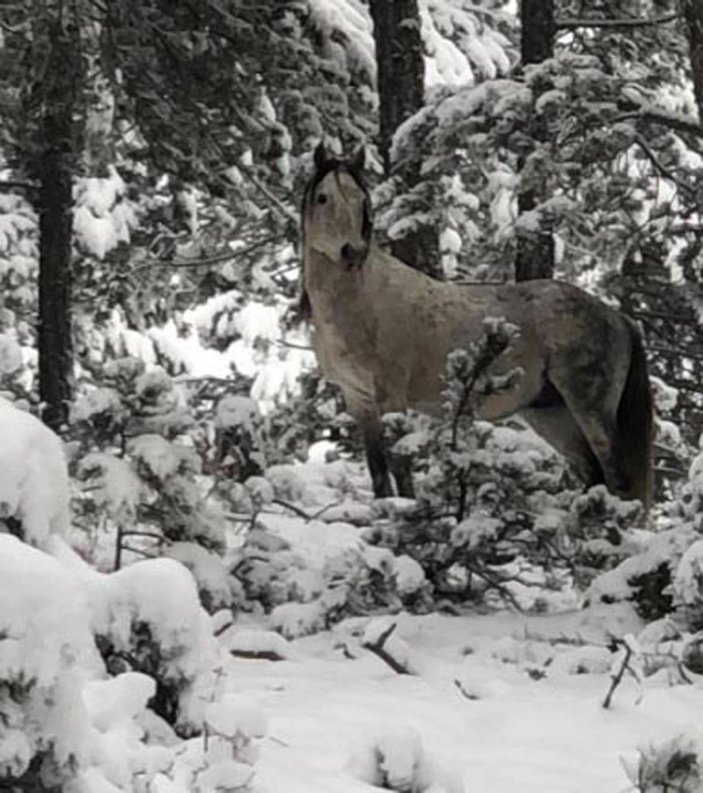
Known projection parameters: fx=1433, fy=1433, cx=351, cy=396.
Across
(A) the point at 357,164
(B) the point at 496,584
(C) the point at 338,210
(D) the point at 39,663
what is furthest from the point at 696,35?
(D) the point at 39,663

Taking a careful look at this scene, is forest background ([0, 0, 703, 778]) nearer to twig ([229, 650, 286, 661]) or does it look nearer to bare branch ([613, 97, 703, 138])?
bare branch ([613, 97, 703, 138])

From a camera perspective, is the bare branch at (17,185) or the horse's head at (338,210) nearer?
the horse's head at (338,210)

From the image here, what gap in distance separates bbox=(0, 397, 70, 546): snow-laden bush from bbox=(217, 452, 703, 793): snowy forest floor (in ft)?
3.00

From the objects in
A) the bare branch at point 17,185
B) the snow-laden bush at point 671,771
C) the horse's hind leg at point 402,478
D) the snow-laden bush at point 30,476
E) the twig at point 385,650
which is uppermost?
the snow-laden bush at point 30,476

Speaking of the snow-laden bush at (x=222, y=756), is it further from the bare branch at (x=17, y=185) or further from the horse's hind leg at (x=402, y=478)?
the bare branch at (x=17, y=185)

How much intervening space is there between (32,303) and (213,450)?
10977mm

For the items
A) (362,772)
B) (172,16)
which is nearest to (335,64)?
(172,16)

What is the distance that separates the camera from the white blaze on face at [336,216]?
7.70 metres

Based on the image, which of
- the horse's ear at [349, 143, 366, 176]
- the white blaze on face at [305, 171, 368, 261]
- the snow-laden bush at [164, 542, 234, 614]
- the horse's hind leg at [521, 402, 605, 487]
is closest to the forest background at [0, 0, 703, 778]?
the snow-laden bush at [164, 542, 234, 614]

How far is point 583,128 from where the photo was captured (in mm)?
7836

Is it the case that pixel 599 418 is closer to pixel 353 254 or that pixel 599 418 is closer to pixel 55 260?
pixel 353 254

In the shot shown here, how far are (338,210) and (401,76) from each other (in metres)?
2.63

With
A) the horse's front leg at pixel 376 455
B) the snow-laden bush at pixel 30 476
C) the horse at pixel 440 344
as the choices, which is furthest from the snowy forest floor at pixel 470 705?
the horse at pixel 440 344

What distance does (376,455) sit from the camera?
8109 mm
